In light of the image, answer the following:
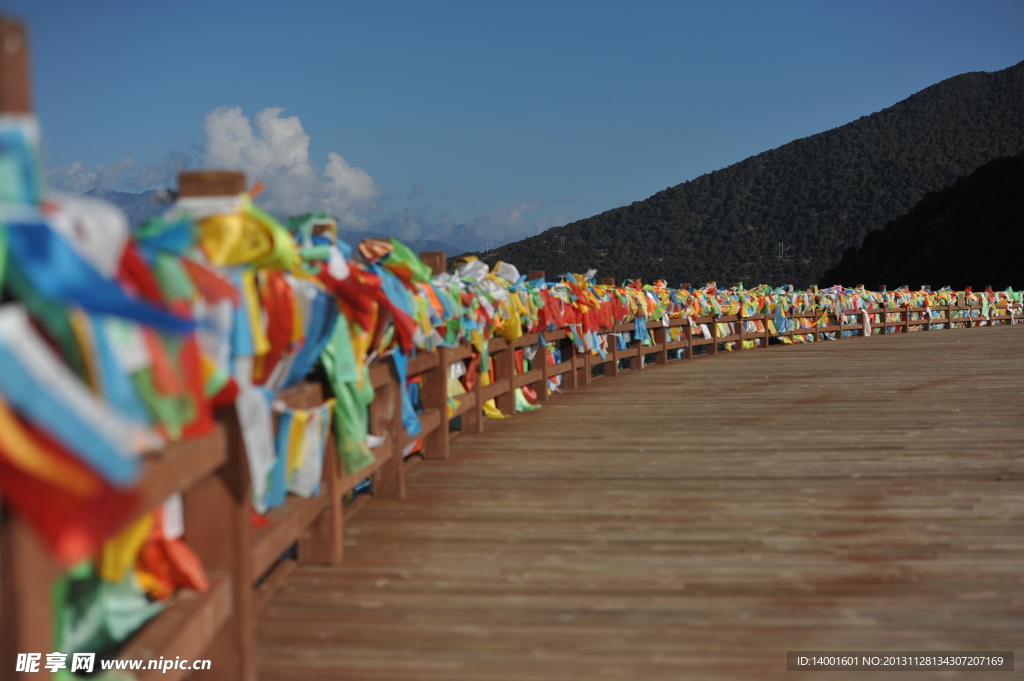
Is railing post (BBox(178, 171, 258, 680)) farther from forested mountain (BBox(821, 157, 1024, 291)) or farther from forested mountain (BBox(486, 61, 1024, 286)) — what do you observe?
forested mountain (BBox(821, 157, 1024, 291))

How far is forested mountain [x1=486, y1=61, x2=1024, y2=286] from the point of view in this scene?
6962 cm

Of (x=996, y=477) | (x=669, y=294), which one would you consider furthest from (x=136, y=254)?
(x=669, y=294)

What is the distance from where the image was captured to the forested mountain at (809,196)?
6962 cm

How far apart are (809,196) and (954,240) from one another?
1215 cm

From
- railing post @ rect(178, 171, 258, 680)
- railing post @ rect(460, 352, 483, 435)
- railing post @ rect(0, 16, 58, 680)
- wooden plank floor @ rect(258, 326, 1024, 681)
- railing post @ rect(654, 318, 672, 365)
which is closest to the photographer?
railing post @ rect(0, 16, 58, 680)

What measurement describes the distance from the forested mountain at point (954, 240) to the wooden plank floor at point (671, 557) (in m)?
59.4

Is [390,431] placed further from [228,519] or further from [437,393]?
[228,519]

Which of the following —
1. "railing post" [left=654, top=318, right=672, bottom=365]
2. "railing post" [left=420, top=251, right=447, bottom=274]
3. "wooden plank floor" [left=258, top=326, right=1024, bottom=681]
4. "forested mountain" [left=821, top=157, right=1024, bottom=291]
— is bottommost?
"wooden plank floor" [left=258, top=326, right=1024, bottom=681]

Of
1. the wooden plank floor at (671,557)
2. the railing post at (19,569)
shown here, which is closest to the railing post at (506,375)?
the wooden plank floor at (671,557)

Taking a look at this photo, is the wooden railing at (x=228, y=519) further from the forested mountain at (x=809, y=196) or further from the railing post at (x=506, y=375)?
the forested mountain at (x=809, y=196)

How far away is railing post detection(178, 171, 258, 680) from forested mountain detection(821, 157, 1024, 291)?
63.9 m

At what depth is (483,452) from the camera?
21.7 ft

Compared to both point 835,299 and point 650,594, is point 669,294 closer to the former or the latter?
point 835,299

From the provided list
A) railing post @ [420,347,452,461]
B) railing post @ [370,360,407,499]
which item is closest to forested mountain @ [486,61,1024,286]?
railing post @ [420,347,452,461]
